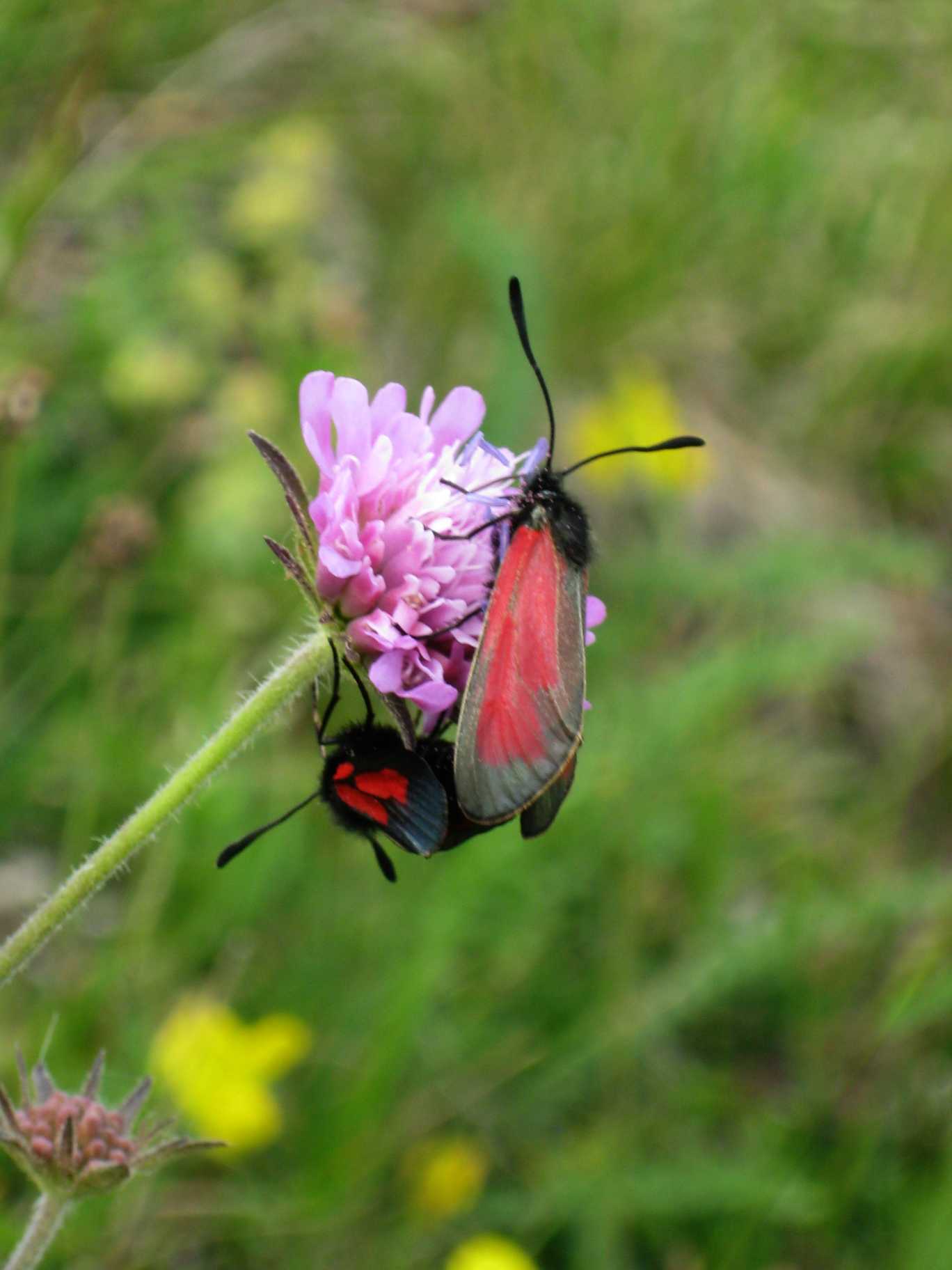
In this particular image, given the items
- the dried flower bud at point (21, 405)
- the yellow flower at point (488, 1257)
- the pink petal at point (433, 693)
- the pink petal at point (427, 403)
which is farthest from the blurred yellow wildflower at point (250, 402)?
the pink petal at point (433, 693)

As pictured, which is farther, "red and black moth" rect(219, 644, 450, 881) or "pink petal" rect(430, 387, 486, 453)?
"pink petal" rect(430, 387, 486, 453)

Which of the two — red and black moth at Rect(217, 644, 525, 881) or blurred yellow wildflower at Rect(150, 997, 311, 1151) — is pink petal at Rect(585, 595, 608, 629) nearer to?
red and black moth at Rect(217, 644, 525, 881)

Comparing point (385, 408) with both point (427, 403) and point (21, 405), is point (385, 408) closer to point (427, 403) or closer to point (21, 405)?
point (427, 403)

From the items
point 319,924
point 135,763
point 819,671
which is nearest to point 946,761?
point 819,671

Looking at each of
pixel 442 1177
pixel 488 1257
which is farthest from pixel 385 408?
pixel 442 1177

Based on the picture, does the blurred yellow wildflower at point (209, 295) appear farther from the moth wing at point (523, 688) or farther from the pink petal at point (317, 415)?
the moth wing at point (523, 688)

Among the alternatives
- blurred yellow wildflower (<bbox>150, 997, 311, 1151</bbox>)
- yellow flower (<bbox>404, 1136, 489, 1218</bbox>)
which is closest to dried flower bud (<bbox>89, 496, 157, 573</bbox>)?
blurred yellow wildflower (<bbox>150, 997, 311, 1151</bbox>)
